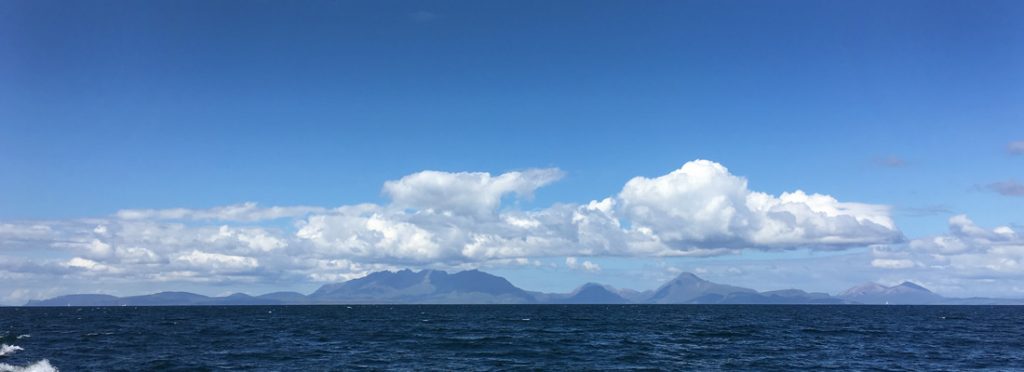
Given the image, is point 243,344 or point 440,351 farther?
point 243,344

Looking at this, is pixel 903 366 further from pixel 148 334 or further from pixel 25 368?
pixel 148 334

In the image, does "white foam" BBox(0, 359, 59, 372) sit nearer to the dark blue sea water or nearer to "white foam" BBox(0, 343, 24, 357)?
the dark blue sea water

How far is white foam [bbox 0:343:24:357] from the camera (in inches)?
2864

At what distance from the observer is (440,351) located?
78.0 metres

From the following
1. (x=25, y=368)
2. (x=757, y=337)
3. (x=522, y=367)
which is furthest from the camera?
(x=757, y=337)

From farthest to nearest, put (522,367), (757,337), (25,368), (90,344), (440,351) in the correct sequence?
1. (757,337)
2. (90,344)
3. (440,351)
4. (522,367)
5. (25,368)

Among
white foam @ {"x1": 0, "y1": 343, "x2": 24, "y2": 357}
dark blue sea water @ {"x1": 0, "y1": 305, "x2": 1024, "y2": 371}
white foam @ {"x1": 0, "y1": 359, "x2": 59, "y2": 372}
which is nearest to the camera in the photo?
white foam @ {"x1": 0, "y1": 359, "x2": 59, "y2": 372}

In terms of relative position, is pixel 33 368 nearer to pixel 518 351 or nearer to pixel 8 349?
pixel 8 349

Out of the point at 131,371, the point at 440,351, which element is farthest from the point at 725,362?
the point at 131,371

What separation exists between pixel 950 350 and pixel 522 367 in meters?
54.3

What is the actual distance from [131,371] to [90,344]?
112ft

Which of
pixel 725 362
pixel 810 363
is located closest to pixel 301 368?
pixel 725 362

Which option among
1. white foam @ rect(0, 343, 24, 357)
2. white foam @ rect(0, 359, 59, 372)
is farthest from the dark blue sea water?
white foam @ rect(0, 359, 59, 372)

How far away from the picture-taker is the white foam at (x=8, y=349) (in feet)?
239
